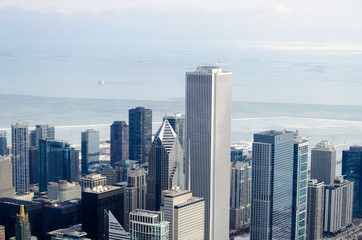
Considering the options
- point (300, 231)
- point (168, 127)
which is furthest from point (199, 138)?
point (300, 231)

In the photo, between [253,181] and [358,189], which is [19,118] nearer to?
[253,181]

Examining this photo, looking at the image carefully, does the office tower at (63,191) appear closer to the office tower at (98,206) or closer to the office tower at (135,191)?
the office tower at (135,191)

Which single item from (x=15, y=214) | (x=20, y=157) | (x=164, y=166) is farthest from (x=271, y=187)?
(x=20, y=157)

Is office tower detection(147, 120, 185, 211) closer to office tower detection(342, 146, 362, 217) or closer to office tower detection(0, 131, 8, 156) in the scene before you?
office tower detection(342, 146, 362, 217)

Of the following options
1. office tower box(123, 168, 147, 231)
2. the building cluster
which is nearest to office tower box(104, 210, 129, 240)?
the building cluster

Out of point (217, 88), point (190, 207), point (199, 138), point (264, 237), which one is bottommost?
point (264, 237)

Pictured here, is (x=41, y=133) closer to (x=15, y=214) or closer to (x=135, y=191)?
(x=15, y=214)
